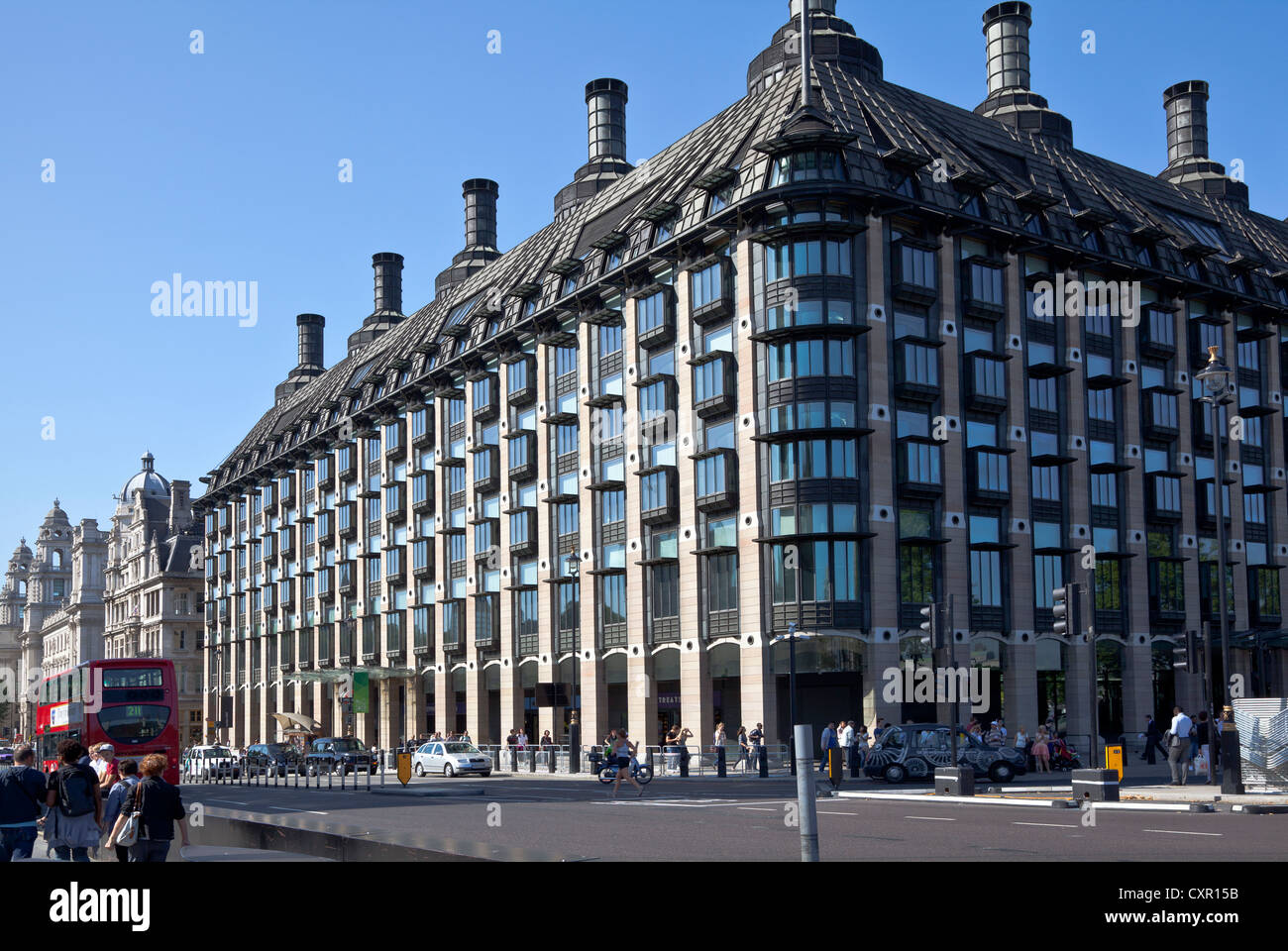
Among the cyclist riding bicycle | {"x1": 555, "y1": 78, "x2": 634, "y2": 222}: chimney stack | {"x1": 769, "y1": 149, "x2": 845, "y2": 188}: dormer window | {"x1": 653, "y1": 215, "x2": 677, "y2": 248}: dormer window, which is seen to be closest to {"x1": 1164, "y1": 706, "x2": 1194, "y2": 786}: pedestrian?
the cyclist riding bicycle

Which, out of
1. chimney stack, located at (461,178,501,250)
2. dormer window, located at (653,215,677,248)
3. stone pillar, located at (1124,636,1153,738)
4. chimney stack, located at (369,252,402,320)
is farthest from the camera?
chimney stack, located at (369,252,402,320)

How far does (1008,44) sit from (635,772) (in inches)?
2037

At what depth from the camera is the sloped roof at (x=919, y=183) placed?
54.8 m

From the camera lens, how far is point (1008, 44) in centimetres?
7194

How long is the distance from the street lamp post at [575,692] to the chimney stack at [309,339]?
64719 millimetres

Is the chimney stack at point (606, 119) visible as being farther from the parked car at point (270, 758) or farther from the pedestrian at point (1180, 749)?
the pedestrian at point (1180, 749)

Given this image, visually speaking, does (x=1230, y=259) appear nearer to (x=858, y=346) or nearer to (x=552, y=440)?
(x=858, y=346)

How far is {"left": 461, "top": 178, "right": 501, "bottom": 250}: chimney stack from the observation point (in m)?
96.5

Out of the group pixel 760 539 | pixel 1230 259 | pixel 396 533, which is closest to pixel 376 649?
pixel 396 533

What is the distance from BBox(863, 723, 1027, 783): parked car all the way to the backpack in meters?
26.4

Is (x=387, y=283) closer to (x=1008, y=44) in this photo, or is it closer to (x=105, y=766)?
(x=1008, y=44)

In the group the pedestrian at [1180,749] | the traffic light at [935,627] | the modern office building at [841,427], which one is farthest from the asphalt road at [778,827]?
the modern office building at [841,427]

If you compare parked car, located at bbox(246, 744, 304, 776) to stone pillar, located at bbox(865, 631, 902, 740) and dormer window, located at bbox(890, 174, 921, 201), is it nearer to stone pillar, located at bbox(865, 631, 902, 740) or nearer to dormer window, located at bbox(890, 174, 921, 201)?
stone pillar, located at bbox(865, 631, 902, 740)
